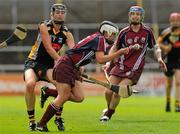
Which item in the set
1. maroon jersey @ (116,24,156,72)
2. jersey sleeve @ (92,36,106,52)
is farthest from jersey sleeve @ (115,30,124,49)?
jersey sleeve @ (92,36,106,52)

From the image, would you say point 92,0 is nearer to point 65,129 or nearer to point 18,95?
point 18,95

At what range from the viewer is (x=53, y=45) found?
43.5 ft

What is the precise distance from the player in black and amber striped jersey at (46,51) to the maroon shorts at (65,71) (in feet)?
2.17

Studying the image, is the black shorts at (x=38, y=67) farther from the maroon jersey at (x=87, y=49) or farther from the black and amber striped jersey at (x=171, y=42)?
the black and amber striped jersey at (x=171, y=42)

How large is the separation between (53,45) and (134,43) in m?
2.35

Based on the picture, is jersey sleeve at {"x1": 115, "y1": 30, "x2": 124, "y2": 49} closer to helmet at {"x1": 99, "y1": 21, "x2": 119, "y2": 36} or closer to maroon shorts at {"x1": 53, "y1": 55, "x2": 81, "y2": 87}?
helmet at {"x1": 99, "y1": 21, "x2": 119, "y2": 36}

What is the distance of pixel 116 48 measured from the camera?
14.9 metres

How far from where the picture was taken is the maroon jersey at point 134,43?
15.0 m

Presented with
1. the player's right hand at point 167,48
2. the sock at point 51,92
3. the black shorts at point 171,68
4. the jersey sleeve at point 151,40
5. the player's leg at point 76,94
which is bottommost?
the black shorts at point 171,68

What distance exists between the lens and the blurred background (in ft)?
106

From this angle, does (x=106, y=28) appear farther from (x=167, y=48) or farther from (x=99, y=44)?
(x=167, y=48)

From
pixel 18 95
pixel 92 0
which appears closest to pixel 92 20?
pixel 92 0

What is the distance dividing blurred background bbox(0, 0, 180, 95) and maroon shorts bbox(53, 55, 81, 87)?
18572 mm

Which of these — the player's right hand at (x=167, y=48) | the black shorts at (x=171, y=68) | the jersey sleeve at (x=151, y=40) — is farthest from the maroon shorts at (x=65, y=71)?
the player's right hand at (x=167, y=48)
